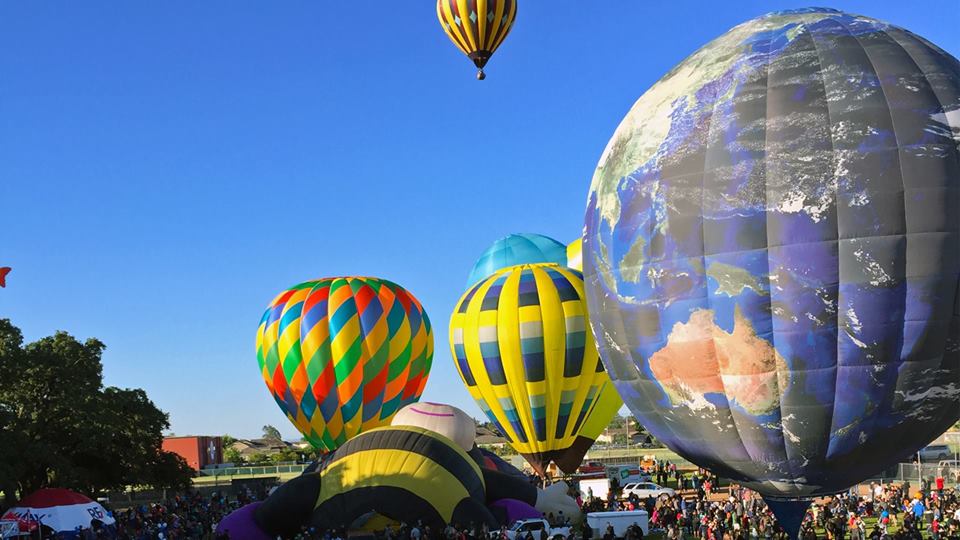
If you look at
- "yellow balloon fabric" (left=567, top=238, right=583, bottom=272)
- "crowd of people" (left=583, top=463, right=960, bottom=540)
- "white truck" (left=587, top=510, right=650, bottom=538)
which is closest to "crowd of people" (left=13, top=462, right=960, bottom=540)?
"crowd of people" (left=583, top=463, right=960, bottom=540)

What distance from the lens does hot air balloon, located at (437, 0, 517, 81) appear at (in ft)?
115

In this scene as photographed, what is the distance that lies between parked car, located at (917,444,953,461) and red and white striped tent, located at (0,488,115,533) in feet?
107

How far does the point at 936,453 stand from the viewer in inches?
1886

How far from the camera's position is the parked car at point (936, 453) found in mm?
44875

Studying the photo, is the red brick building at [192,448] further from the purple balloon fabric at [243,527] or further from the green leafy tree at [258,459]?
the purple balloon fabric at [243,527]

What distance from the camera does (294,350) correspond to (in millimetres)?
36219

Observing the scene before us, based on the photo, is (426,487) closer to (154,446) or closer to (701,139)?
(701,139)

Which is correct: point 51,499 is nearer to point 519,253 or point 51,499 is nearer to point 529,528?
point 529,528

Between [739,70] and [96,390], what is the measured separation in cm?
3031

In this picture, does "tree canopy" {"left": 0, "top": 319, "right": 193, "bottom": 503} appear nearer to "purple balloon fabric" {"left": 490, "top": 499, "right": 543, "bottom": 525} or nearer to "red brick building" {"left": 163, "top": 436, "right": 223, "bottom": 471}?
"purple balloon fabric" {"left": 490, "top": 499, "right": 543, "bottom": 525}

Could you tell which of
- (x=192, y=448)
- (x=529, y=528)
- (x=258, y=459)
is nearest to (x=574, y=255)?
(x=529, y=528)

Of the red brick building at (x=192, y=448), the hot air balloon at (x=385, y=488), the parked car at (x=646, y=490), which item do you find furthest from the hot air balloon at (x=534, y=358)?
the red brick building at (x=192, y=448)

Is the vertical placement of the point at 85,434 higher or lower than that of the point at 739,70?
lower

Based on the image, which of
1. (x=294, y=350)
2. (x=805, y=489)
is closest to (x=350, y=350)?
(x=294, y=350)
